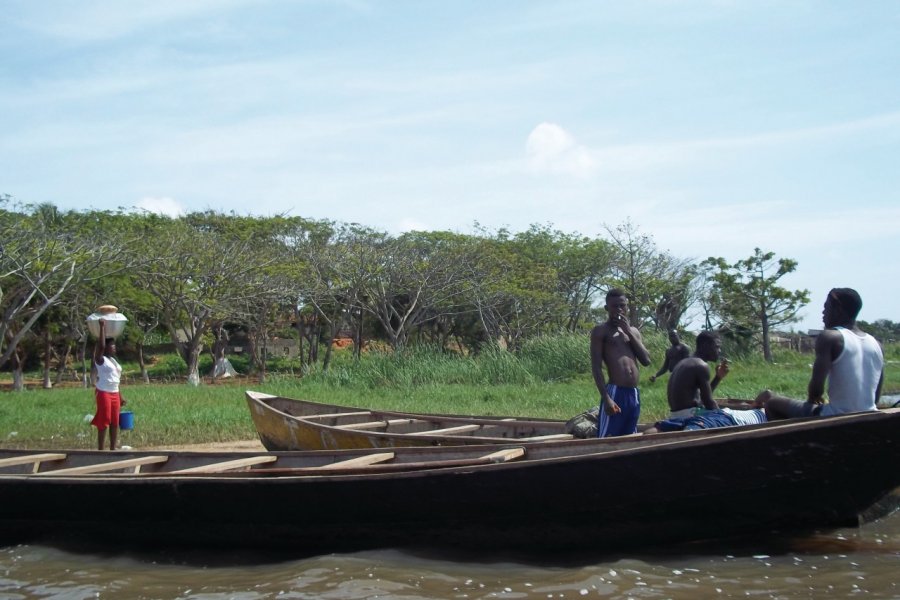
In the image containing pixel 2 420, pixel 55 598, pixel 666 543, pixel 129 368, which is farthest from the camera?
pixel 129 368

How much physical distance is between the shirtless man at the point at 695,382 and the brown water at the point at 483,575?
4.09 feet

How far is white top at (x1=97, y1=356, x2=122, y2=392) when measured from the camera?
9531 millimetres

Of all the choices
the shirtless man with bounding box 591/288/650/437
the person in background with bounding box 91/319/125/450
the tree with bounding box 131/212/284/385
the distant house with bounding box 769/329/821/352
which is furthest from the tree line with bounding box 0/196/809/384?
the shirtless man with bounding box 591/288/650/437

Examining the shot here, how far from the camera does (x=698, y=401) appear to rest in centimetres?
702

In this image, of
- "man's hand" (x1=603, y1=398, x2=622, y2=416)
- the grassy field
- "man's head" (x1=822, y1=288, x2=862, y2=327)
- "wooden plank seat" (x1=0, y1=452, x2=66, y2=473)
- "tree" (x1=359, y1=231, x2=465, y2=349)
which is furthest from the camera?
"tree" (x1=359, y1=231, x2=465, y2=349)

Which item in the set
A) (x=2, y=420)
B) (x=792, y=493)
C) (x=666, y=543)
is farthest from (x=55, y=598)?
(x=2, y=420)

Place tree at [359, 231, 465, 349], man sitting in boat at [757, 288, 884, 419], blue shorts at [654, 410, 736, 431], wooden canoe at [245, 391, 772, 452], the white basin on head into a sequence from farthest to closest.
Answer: tree at [359, 231, 465, 349] → the white basin on head → wooden canoe at [245, 391, 772, 452] → blue shorts at [654, 410, 736, 431] → man sitting in boat at [757, 288, 884, 419]

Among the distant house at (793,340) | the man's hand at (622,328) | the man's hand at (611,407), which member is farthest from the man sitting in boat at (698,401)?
the distant house at (793,340)

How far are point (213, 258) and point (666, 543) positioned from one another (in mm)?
23186

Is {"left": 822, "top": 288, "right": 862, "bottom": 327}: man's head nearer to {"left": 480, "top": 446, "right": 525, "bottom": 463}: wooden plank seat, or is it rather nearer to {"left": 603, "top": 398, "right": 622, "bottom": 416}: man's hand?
{"left": 603, "top": 398, "right": 622, "bottom": 416}: man's hand

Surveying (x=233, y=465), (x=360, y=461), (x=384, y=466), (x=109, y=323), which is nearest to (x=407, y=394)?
(x=109, y=323)

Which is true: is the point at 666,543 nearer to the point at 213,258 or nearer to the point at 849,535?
the point at 849,535

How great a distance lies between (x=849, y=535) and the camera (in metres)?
6.25

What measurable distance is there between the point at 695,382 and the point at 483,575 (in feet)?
7.92
